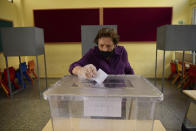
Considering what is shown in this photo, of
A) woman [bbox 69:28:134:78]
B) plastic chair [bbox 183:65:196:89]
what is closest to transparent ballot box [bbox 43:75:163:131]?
woman [bbox 69:28:134:78]

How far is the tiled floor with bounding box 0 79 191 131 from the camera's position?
78.3 inches

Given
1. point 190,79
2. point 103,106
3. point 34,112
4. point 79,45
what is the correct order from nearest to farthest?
point 103,106, point 34,112, point 190,79, point 79,45

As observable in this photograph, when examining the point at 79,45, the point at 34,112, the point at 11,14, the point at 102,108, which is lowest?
the point at 34,112

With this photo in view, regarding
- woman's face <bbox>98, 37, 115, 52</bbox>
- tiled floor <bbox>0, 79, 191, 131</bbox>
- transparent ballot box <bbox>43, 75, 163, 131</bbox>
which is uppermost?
woman's face <bbox>98, 37, 115, 52</bbox>

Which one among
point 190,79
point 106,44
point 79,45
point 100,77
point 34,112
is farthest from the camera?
point 79,45

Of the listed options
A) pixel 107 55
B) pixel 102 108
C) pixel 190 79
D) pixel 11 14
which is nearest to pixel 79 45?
pixel 11 14

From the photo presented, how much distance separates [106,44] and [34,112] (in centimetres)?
206

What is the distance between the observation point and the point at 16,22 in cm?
422

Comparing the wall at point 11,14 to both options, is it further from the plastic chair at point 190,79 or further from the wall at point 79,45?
the plastic chair at point 190,79

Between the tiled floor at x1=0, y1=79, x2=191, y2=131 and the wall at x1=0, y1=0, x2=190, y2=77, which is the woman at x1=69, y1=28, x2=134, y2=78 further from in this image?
the wall at x1=0, y1=0, x2=190, y2=77

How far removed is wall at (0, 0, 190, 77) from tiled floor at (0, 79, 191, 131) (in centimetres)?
131

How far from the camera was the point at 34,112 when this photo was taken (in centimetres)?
238

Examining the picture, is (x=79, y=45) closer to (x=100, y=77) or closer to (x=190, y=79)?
(x=190, y=79)

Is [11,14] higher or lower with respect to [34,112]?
higher
